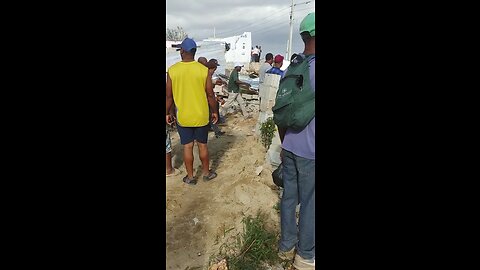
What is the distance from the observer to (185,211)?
3510 millimetres

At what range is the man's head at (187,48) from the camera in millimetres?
3658

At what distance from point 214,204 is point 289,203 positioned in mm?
1312

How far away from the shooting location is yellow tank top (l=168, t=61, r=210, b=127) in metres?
3.68

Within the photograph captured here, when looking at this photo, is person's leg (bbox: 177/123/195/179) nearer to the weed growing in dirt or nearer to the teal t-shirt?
the weed growing in dirt

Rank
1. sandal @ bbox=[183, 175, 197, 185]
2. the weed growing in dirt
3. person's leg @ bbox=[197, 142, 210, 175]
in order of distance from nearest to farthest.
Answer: the weed growing in dirt → person's leg @ bbox=[197, 142, 210, 175] → sandal @ bbox=[183, 175, 197, 185]

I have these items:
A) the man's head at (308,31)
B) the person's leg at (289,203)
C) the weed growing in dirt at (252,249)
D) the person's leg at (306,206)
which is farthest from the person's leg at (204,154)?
the man's head at (308,31)

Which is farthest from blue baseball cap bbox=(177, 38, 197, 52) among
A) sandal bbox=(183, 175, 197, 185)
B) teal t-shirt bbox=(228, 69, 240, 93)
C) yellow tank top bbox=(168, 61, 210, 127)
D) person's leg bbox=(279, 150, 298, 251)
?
teal t-shirt bbox=(228, 69, 240, 93)

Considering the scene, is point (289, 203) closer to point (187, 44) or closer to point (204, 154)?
point (204, 154)

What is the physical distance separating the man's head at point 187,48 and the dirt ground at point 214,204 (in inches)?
61.1

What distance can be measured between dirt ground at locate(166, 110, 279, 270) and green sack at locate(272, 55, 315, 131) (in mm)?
1314

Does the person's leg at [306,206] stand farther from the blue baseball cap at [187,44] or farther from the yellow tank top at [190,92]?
the blue baseball cap at [187,44]
